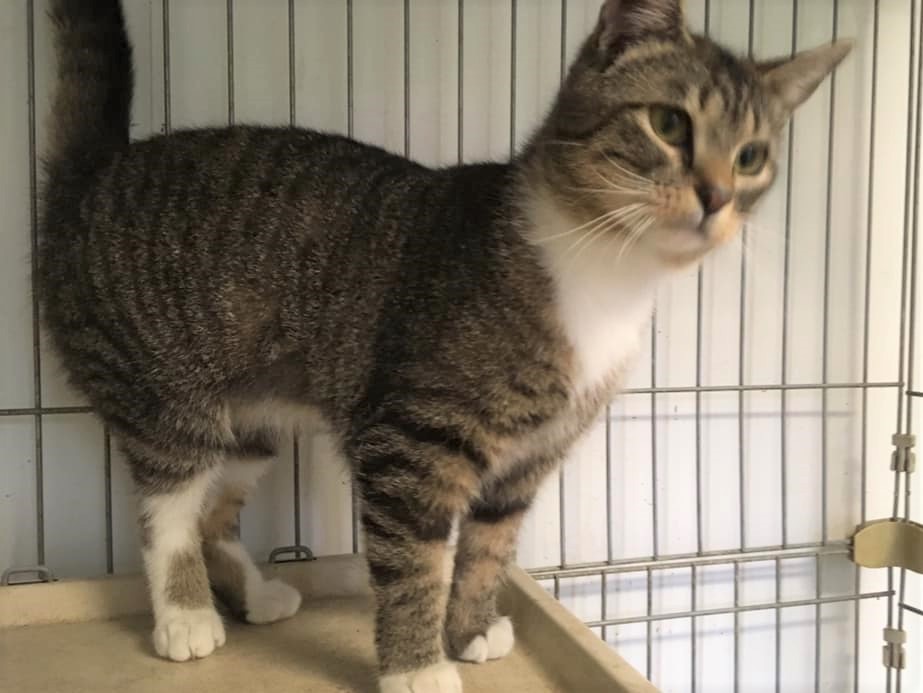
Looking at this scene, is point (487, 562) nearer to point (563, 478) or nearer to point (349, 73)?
point (563, 478)

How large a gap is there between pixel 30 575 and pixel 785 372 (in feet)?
3.68

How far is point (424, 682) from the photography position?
0.77 meters

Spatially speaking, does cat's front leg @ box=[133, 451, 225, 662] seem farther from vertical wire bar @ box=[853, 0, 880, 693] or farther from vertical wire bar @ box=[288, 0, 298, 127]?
vertical wire bar @ box=[853, 0, 880, 693]

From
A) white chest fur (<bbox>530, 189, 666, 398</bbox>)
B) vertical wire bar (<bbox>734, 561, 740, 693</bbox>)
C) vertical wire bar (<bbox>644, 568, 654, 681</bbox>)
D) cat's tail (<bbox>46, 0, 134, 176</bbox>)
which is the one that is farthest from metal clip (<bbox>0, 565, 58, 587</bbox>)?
vertical wire bar (<bbox>734, 561, 740, 693</bbox>)

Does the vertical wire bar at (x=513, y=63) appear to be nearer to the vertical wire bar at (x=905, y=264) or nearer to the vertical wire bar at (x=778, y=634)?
the vertical wire bar at (x=905, y=264)

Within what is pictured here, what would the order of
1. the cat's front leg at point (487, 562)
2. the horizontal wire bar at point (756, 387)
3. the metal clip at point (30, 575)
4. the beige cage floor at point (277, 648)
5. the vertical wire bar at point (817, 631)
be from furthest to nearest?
the vertical wire bar at point (817, 631), the horizontal wire bar at point (756, 387), the metal clip at point (30, 575), the cat's front leg at point (487, 562), the beige cage floor at point (277, 648)

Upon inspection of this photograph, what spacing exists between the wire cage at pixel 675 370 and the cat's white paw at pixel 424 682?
0.40 meters

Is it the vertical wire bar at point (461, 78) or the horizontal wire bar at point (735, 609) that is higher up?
the vertical wire bar at point (461, 78)

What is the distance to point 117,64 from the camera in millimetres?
996

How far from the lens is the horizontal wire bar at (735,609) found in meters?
1.29

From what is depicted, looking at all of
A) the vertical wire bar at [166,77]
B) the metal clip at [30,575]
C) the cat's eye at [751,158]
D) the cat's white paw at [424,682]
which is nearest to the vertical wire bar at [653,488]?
the cat's eye at [751,158]

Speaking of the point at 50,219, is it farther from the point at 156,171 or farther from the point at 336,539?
the point at 336,539

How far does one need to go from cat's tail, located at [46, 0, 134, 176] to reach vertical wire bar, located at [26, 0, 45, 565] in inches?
2.2

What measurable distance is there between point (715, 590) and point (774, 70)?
847 millimetres
